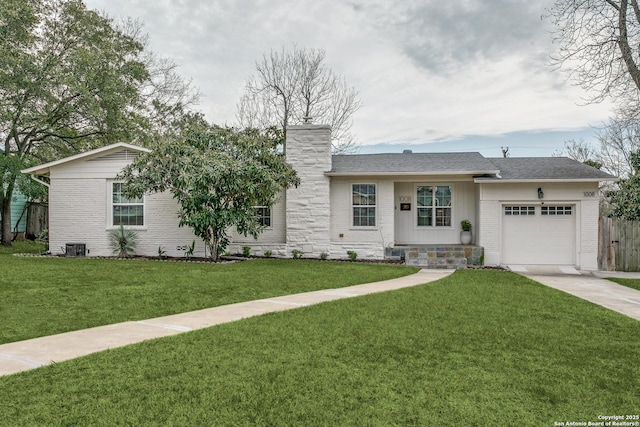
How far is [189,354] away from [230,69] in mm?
19137

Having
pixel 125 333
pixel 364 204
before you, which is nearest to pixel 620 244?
pixel 364 204

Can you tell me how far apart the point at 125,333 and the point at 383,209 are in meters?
10.2

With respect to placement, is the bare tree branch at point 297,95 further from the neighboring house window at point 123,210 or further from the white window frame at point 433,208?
the neighboring house window at point 123,210

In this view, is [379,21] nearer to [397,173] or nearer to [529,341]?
[397,173]

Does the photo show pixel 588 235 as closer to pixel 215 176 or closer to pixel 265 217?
pixel 265 217

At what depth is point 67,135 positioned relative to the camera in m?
18.9

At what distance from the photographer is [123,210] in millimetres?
13961

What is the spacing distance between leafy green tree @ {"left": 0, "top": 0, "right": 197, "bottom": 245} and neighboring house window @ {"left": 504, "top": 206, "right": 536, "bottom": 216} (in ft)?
51.4

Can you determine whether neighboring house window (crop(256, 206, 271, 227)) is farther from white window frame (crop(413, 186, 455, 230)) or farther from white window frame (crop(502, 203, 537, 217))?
white window frame (crop(502, 203, 537, 217))

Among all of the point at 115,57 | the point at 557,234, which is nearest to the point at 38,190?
the point at 115,57

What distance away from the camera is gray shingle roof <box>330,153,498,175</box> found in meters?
13.4

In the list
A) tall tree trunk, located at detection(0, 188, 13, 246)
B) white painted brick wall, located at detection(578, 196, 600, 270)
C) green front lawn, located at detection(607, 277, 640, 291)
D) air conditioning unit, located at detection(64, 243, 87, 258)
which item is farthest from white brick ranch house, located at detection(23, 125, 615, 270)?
tall tree trunk, located at detection(0, 188, 13, 246)

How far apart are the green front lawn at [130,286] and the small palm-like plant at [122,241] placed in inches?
53.9

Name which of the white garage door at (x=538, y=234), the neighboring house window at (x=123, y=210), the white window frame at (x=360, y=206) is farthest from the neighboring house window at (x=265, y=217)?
the white garage door at (x=538, y=234)
